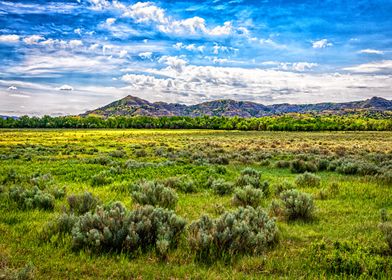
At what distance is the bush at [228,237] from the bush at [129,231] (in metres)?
0.53

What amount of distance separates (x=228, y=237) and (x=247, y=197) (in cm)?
424

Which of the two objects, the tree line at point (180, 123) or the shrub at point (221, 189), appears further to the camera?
the tree line at point (180, 123)

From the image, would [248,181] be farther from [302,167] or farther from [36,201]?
[36,201]

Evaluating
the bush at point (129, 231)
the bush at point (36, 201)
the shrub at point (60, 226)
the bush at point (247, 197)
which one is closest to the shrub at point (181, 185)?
the bush at point (247, 197)

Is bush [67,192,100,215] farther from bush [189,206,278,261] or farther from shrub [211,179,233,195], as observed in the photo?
shrub [211,179,233,195]

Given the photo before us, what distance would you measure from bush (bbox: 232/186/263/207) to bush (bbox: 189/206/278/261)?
126 inches

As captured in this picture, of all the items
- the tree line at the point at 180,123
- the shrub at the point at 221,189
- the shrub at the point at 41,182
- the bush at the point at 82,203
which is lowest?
the shrub at the point at 221,189

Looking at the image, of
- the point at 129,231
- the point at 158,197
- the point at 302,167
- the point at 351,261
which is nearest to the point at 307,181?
the point at 302,167

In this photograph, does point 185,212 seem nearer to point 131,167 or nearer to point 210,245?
point 210,245

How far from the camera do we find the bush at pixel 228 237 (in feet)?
20.5

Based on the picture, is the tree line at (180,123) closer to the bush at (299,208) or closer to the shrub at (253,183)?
the shrub at (253,183)

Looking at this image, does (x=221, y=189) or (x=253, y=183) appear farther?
(x=253, y=183)

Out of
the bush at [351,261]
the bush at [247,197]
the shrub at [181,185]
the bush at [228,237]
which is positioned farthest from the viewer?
the shrub at [181,185]

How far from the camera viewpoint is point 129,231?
649 cm
